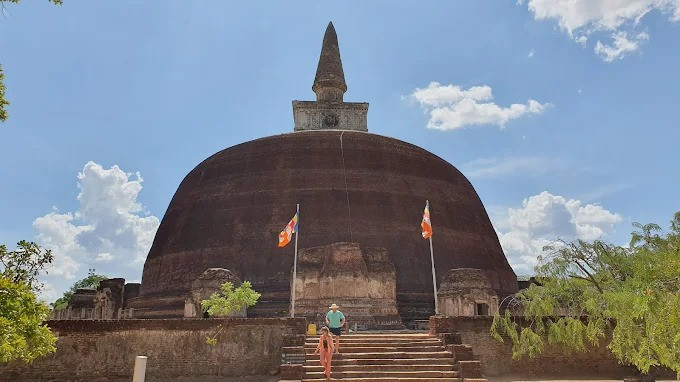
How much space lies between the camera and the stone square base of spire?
3672cm

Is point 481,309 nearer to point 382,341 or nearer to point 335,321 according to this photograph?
point 382,341

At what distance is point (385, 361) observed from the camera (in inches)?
471

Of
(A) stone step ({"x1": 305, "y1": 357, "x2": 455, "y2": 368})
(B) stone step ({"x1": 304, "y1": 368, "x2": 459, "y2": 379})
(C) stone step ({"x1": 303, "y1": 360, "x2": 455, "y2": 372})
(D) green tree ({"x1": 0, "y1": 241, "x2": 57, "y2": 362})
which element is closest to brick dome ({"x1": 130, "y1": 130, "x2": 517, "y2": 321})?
(A) stone step ({"x1": 305, "y1": 357, "x2": 455, "y2": 368})

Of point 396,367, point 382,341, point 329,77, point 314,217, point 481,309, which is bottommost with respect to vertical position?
point 396,367

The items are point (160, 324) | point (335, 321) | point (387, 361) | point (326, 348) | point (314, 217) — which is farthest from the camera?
point (314, 217)

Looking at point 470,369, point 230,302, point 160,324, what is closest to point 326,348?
point 470,369

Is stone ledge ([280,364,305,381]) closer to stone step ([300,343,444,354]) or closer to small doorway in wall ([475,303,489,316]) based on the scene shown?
stone step ([300,343,444,354])

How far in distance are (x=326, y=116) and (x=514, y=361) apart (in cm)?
2580

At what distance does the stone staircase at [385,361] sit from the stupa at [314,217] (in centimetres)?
861

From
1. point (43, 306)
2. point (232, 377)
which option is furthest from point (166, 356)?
point (43, 306)

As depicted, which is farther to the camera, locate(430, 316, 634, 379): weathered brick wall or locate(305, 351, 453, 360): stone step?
locate(430, 316, 634, 379): weathered brick wall

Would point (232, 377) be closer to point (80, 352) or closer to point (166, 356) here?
point (166, 356)

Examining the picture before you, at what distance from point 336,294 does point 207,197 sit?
406 inches

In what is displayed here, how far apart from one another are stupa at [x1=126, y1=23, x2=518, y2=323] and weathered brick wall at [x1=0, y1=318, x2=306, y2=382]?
840 centimetres
